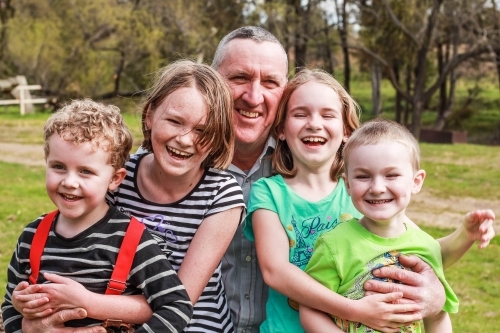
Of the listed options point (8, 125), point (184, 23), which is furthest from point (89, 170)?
A: point (184, 23)

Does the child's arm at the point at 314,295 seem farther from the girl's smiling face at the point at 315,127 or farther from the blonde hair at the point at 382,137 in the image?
the blonde hair at the point at 382,137

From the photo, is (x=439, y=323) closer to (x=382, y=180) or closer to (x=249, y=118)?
(x=382, y=180)

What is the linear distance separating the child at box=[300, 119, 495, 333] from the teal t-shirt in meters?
0.20

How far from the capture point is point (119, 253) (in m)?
2.38

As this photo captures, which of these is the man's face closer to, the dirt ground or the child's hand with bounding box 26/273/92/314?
the child's hand with bounding box 26/273/92/314

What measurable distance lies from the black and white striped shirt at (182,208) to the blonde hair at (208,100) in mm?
98

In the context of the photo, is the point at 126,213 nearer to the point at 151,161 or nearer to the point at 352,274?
the point at 151,161

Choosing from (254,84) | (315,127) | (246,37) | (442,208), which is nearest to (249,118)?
(254,84)

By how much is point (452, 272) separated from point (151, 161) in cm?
541

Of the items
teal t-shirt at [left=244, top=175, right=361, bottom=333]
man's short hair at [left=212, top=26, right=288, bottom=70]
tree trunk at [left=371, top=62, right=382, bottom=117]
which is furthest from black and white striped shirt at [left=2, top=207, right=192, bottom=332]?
tree trunk at [left=371, top=62, right=382, bottom=117]

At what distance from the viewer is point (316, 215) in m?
2.84

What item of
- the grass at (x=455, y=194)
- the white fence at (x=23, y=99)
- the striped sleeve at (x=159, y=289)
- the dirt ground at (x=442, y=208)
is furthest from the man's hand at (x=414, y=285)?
the white fence at (x=23, y=99)

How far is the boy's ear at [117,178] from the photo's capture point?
2.54m

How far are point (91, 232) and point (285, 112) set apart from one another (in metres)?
1.08
